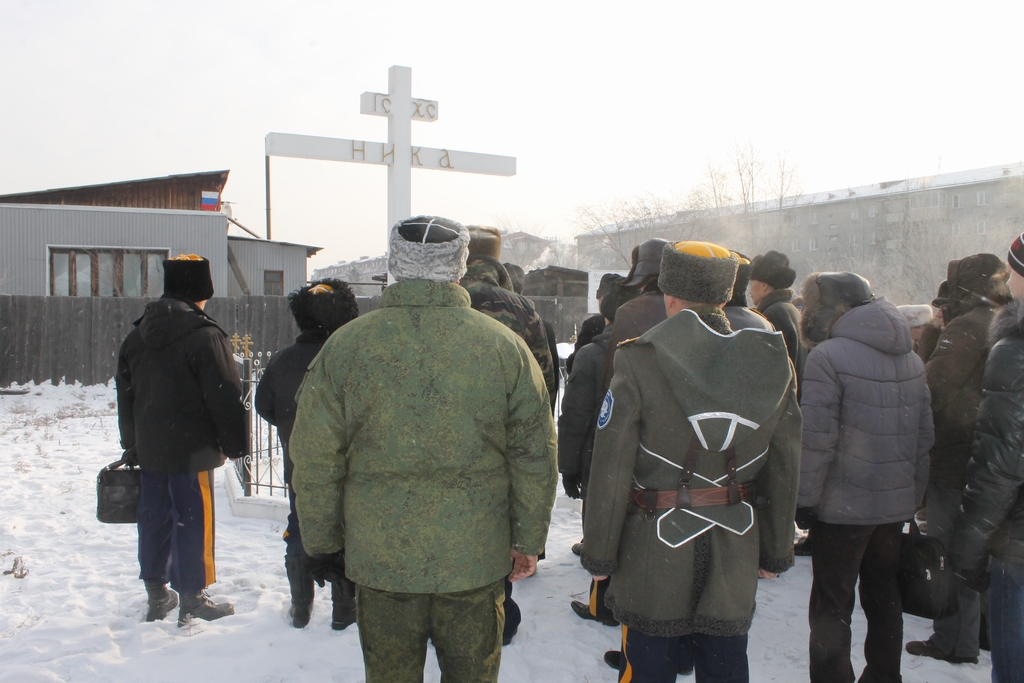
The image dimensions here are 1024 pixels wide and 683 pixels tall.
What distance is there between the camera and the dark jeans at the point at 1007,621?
2.14m

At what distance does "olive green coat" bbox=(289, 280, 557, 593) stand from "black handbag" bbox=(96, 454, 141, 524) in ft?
6.73

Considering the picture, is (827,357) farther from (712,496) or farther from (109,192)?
(109,192)

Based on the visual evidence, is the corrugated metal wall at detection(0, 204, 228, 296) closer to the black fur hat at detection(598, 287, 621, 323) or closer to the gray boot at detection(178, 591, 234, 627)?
the gray boot at detection(178, 591, 234, 627)

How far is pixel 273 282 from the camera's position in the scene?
21984mm

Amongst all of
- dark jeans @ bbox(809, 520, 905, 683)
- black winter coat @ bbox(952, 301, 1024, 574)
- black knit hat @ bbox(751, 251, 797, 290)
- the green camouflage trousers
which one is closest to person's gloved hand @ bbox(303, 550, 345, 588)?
the green camouflage trousers

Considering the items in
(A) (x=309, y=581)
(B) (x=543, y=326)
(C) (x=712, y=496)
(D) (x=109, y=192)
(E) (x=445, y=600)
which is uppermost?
(D) (x=109, y=192)

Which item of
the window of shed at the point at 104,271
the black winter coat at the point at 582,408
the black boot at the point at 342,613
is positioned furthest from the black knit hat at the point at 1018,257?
the window of shed at the point at 104,271

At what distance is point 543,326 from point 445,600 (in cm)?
168

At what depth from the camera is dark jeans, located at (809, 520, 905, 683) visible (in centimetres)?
263

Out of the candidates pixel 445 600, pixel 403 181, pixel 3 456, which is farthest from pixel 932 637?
pixel 3 456

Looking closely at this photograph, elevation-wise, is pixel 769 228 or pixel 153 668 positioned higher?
pixel 769 228

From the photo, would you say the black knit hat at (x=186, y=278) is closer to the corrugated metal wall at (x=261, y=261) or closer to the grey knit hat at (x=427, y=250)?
the grey knit hat at (x=427, y=250)

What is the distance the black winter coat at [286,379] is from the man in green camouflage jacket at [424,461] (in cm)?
139

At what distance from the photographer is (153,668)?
297 cm
